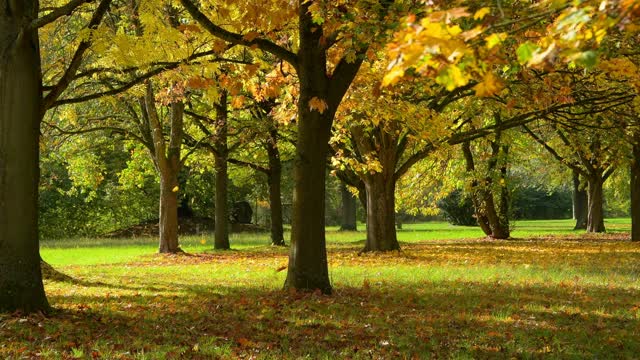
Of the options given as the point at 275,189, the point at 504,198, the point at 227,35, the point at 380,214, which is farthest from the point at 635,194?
the point at 227,35

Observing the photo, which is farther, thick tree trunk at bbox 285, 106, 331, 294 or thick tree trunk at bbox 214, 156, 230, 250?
thick tree trunk at bbox 214, 156, 230, 250

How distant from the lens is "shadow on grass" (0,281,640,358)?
6.10 metres

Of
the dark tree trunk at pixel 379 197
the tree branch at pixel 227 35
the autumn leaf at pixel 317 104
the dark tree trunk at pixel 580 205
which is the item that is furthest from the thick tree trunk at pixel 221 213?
the dark tree trunk at pixel 580 205

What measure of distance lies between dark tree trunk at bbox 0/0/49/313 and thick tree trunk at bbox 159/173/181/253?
43.2 feet

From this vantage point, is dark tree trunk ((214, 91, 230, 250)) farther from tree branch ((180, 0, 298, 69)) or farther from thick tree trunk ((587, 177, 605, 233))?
thick tree trunk ((587, 177, 605, 233))

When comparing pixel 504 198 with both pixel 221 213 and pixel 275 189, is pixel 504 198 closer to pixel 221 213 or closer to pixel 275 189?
pixel 275 189

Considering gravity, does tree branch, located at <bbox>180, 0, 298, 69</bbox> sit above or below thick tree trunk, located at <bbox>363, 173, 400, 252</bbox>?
above

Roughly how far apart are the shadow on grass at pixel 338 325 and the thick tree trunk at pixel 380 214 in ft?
27.8

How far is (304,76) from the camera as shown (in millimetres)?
9742

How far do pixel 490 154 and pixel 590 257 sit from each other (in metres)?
9.94

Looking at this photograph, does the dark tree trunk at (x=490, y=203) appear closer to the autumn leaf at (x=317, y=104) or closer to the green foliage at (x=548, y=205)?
the autumn leaf at (x=317, y=104)

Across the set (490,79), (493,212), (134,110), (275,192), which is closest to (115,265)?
(134,110)

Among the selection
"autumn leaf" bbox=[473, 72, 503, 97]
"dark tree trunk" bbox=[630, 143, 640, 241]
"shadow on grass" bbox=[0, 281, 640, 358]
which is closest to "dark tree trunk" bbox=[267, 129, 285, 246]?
"dark tree trunk" bbox=[630, 143, 640, 241]

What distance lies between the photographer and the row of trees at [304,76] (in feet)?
10.8
